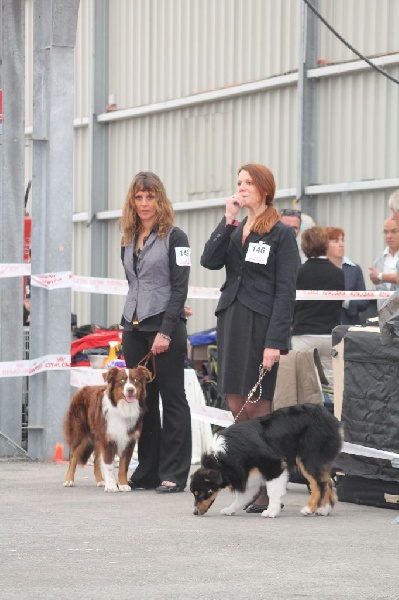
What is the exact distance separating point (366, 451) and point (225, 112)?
11.5m

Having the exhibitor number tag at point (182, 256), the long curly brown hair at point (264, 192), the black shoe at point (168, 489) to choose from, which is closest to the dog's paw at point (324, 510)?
the black shoe at point (168, 489)

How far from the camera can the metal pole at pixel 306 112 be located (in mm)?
17156

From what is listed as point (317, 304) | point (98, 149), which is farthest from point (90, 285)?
point (98, 149)

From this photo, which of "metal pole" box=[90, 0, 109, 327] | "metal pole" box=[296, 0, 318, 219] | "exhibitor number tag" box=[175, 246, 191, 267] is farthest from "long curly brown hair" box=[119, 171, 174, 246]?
"metal pole" box=[90, 0, 109, 327]

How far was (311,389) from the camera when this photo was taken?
9.16m

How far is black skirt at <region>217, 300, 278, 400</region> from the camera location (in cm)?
807

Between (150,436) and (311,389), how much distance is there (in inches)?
41.5

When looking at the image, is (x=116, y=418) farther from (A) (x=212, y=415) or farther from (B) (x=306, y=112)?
(B) (x=306, y=112)

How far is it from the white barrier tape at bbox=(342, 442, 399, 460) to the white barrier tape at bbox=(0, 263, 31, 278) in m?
3.45

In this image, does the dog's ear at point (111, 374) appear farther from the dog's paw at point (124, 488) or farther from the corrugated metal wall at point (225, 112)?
the corrugated metal wall at point (225, 112)

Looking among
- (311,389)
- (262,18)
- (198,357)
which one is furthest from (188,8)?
(311,389)

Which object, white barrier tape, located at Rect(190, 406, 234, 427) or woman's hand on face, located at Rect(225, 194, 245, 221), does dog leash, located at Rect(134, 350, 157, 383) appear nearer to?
woman's hand on face, located at Rect(225, 194, 245, 221)

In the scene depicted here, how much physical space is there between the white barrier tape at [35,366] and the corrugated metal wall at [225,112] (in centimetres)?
645

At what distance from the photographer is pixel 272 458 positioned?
769 cm
